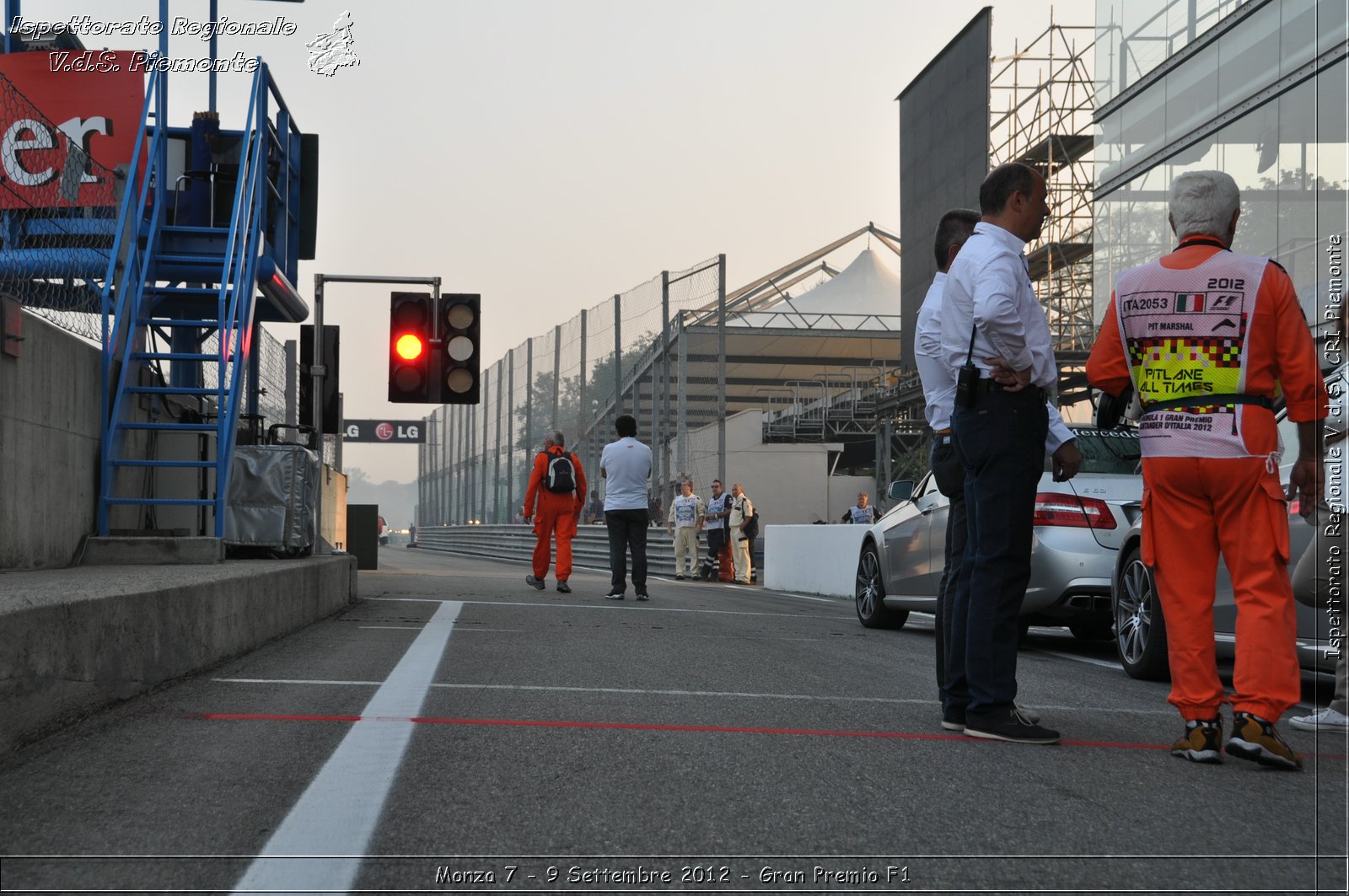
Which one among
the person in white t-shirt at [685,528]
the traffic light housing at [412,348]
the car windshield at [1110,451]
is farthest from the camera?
the person in white t-shirt at [685,528]

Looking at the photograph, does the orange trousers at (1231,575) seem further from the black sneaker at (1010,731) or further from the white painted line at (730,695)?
the white painted line at (730,695)

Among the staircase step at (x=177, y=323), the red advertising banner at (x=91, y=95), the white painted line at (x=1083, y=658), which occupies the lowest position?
the white painted line at (x=1083, y=658)

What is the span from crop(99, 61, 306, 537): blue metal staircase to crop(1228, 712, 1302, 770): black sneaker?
5.74m

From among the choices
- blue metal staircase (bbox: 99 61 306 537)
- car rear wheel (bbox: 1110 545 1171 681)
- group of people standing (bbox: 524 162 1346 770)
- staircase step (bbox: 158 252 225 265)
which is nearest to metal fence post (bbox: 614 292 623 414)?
blue metal staircase (bbox: 99 61 306 537)

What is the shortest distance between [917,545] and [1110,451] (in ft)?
4.93

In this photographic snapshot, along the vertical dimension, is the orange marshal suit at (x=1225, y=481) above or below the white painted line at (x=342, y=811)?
above

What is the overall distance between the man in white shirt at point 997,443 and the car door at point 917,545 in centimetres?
439

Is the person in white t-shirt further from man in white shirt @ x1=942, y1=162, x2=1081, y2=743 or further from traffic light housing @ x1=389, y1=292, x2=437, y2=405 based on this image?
man in white shirt @ x1=942, y1=162, x2=1081, y2=743

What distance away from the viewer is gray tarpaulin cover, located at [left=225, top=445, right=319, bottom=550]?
941 cm

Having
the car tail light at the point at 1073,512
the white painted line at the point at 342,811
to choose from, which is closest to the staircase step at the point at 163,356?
the white painted line at the point at 342,811

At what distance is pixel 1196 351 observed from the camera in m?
4.51

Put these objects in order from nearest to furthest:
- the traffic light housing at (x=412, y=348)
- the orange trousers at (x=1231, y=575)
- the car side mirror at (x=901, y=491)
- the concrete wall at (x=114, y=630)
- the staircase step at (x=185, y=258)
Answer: the concrete wall at (x=114, y=630) → the orange trousers at (x=1231, y=575) → the car side mirror at (x=901, y=491) → the staircase step at (x=185, y=258) → the traffic light housing at (x=412, y=348)

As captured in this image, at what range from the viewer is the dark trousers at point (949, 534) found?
5.18 m

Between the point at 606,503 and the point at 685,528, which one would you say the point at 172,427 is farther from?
the point at 685,528
